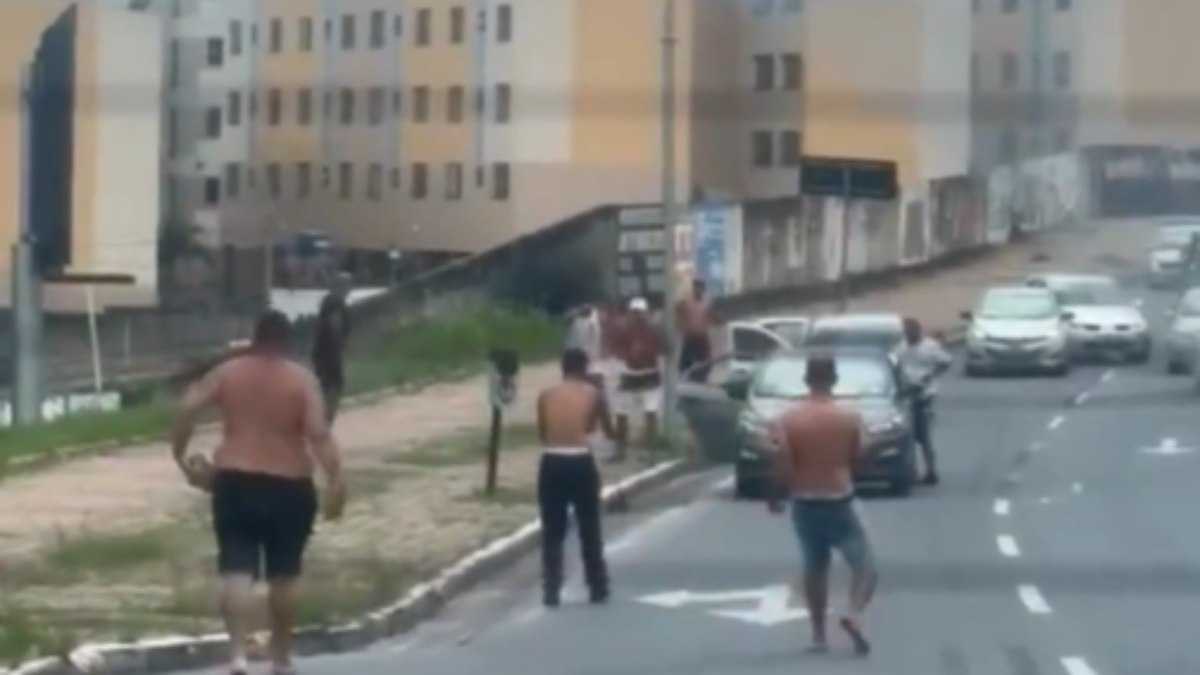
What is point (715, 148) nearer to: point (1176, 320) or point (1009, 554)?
point (1176, 320)

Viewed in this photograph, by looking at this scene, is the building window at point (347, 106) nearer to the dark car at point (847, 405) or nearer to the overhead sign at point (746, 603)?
the dark car at point (847, 405)

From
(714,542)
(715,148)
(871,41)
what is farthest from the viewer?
(715,148)

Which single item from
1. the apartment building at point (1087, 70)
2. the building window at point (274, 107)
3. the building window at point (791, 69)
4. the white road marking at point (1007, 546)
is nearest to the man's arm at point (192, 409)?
the apartment building at point (1087, 70)

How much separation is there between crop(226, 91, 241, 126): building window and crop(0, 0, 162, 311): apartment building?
3.45 ft

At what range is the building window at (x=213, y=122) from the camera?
50.7 m

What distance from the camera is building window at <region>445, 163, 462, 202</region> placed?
48.8 meters

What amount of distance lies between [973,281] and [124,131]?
41.1ft

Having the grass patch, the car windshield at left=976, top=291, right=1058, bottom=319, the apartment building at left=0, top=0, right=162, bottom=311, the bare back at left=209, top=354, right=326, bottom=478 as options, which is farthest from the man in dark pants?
the car windshield at left=976, top=291, right=1058, bottom=319

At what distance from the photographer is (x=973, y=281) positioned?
51.6 m

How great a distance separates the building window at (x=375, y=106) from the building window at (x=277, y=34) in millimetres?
1772

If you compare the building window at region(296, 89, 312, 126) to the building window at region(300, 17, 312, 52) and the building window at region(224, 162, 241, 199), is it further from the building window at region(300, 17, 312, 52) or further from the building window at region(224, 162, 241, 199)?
the building window at region(224, 162, 241, 199)

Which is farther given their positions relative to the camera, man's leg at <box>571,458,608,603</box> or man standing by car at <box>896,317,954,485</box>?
man standing by car at <box>896,317,954,485</box>

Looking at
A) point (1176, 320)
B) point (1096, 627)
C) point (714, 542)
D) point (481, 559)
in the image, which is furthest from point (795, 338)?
point (1096, 627)

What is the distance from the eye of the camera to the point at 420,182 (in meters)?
47.3
